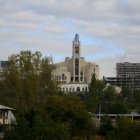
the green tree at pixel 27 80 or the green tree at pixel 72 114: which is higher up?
the green tree at pixel 27 80

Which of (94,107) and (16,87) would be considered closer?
(16,87)

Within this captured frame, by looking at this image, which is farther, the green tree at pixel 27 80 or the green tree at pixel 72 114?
the green tree at pixel 27 80

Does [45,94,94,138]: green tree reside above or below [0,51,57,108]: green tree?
below

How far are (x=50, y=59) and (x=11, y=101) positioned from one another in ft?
36.7

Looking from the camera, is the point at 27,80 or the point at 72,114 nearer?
the point at 72,114

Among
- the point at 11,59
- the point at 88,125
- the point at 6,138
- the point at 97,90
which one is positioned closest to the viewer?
the point at 6,138

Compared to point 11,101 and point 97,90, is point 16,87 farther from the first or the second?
point 97,90

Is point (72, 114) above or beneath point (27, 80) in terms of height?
beneath

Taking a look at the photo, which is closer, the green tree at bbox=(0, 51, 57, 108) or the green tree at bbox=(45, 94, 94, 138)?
the green tree at bbox=(45, 94, 94, 138)

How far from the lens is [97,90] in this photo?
379 ft

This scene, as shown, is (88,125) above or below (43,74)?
below

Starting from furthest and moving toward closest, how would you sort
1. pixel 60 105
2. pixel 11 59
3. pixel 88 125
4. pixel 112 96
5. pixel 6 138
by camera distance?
pixel 112 96 < pixel 11 59 < pixel 60 105 < pixel 88 125 < pixel 6 138

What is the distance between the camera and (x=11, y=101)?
255 ft

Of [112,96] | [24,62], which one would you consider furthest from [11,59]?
[112,96]
